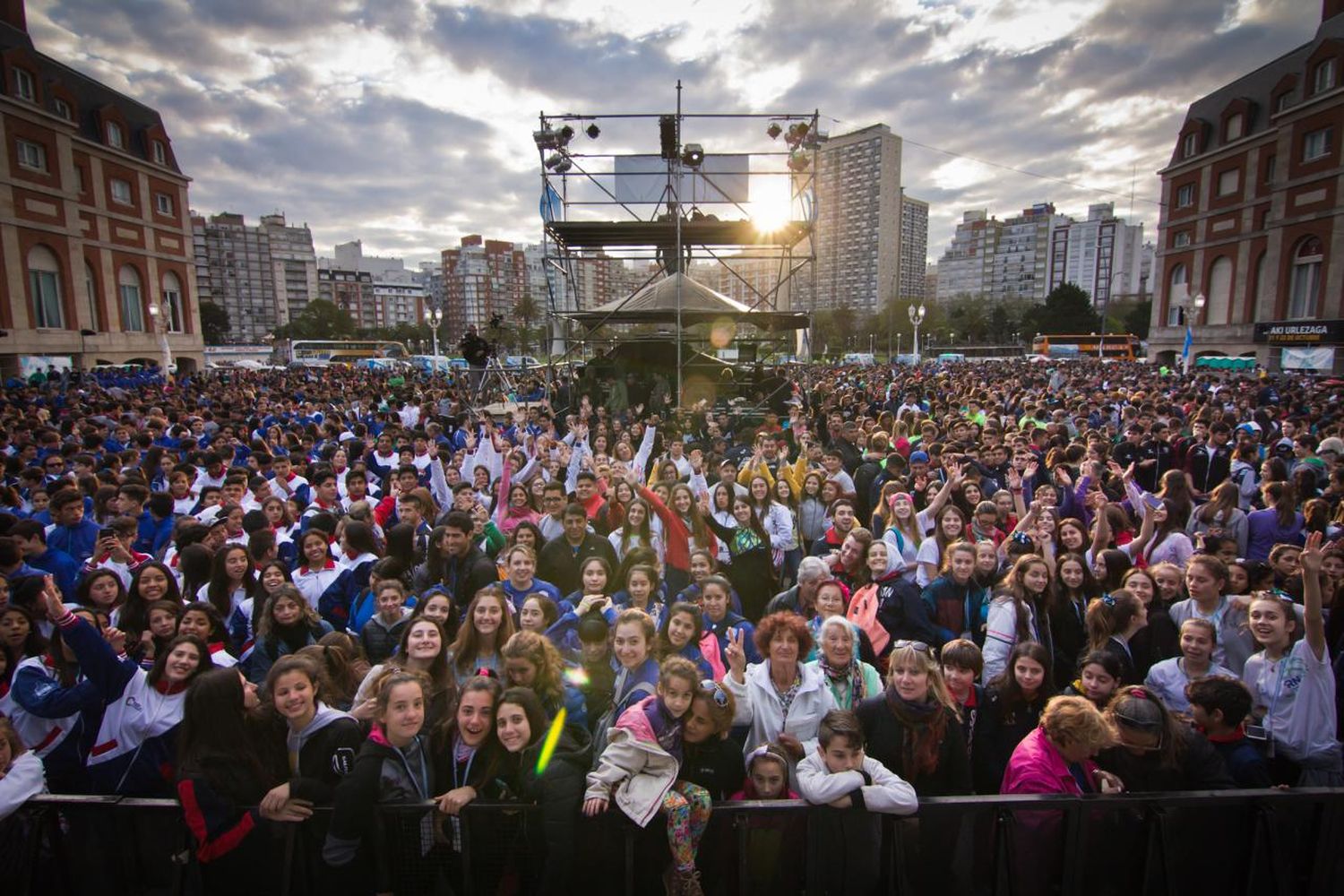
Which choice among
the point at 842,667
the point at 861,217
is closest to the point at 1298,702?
the point at 842,667

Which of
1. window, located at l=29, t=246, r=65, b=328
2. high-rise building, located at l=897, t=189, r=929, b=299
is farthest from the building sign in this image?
high-rise building, located at l=897, t=189, r=929, b=299

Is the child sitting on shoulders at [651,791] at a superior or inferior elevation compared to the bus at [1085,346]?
inferior

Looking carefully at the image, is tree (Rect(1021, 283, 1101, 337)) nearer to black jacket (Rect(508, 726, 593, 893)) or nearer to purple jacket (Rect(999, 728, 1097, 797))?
purple jacket (Rect(999, 728, 1097, 797))

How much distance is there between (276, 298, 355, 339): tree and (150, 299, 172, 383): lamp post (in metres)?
51.0

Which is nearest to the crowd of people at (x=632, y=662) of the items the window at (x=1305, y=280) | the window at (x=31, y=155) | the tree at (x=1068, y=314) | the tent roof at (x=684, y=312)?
the tent roof at (x=684, y=312)

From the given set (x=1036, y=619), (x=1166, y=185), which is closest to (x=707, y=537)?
(x=1036, y=619)

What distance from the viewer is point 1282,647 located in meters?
3.01

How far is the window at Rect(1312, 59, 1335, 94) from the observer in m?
27.9

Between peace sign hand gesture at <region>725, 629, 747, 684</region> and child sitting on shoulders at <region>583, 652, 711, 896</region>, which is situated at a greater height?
peace sign hand gesture at <region>725, 629, 747, 684</region>

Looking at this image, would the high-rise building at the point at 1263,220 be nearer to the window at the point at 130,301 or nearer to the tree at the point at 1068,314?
the tree at the point at 1068,314

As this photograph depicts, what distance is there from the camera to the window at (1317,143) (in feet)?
92.8

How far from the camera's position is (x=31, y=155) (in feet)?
89.1

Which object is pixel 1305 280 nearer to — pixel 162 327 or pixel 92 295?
pixel 162 327

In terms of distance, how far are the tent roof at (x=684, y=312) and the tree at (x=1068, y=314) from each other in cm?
5632
